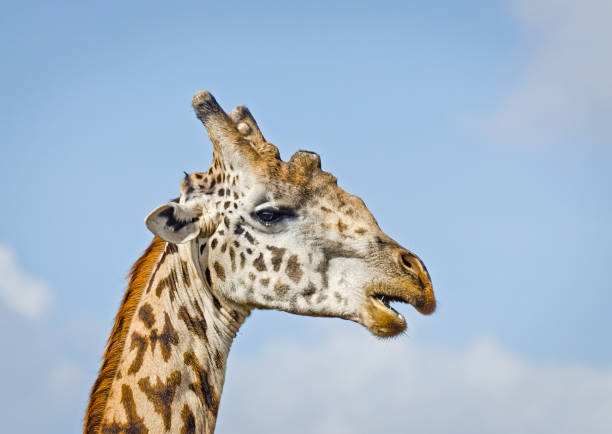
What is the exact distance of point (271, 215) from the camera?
25.1 ft

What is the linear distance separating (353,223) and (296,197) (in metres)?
0.67

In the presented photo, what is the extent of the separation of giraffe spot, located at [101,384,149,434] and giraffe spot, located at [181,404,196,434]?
1.19 feet

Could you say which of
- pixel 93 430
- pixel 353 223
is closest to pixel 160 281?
pixel 93 430

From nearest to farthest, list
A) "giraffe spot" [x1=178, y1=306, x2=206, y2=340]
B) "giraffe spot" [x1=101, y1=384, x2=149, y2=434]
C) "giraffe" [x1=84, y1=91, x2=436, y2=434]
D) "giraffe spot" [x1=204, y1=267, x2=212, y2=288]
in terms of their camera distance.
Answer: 1. "giraffe spot" [x1=101, y1=384, x2=149, y2=434]
2. "giraffe" [x1=84, y1=91, x2=436, y2=434]
3. "giraffe spot" [x1=178, y1=306, x2=206, y2=340]
4. "giraffe spot" [x1=204, y1=267, x2=212, y2=288]

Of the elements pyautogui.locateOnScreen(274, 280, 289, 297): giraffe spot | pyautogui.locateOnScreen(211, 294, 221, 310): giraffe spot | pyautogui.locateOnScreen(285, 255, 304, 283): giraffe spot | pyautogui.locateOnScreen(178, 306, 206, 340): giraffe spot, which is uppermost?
pyautogui.locateOnScreen(285, 255, 304, 283): giraffe spot

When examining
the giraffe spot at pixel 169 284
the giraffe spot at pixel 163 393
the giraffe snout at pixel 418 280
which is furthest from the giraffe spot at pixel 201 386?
the giraffe snout at pixel 418 280

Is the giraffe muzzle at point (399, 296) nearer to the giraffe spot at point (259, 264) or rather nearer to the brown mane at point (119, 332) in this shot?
the giraffe spot at point (259, 264)

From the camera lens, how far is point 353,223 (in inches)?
304

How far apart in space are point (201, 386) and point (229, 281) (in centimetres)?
110

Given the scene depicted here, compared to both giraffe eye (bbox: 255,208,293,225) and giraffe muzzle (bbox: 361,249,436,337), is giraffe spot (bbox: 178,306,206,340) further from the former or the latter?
giraffe muzzle (bbox: 361,249,436,337)

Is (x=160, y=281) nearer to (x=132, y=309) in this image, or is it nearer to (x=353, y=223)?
(x=132, y=309)

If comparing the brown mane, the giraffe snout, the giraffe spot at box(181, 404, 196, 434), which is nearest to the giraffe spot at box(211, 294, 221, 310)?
the brown mane

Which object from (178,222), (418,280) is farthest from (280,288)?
(418,280)

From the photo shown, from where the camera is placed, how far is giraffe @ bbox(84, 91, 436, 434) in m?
7.23
